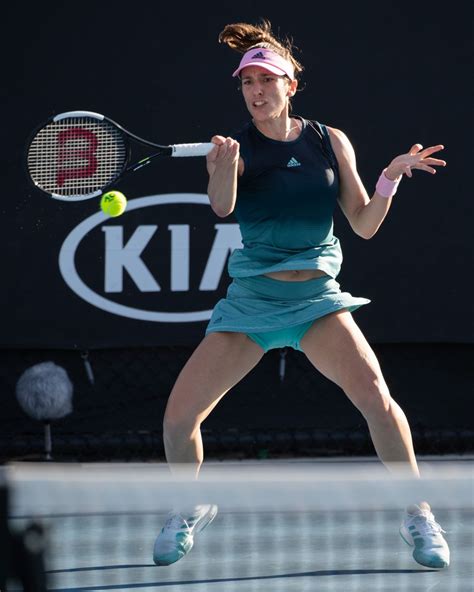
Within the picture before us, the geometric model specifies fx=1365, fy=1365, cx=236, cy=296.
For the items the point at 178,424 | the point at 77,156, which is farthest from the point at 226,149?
the point at 77,156

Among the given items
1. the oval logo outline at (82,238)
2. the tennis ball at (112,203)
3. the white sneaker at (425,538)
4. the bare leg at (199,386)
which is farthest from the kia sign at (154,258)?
the white sneaker at (425,538)

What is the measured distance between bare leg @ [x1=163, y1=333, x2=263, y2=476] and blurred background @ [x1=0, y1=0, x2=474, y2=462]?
4.85 ft

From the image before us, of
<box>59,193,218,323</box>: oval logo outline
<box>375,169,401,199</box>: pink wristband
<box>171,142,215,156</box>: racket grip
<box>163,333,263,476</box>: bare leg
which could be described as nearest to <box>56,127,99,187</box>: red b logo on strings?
<box>171,142,215,156</box>: racket grip

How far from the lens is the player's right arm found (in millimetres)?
3574

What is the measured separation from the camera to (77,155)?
4391 millimetres

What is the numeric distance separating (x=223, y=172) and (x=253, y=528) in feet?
3.80

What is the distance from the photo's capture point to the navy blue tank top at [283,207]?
3.74m

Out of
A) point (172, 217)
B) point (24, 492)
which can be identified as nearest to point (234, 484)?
point (24, 492)

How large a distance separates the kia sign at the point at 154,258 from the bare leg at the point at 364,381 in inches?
59.8

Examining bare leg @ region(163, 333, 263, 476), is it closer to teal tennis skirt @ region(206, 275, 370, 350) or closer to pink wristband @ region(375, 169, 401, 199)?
teal tennis skirt @ region(206, 275, 370, 350)

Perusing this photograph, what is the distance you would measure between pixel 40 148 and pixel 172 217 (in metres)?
0.92

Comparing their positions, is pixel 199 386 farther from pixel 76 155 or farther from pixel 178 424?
pixel 76 155

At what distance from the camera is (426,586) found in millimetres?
3605

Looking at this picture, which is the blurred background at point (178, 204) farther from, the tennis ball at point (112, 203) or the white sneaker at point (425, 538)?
the white sneaker at point (425, 538)
